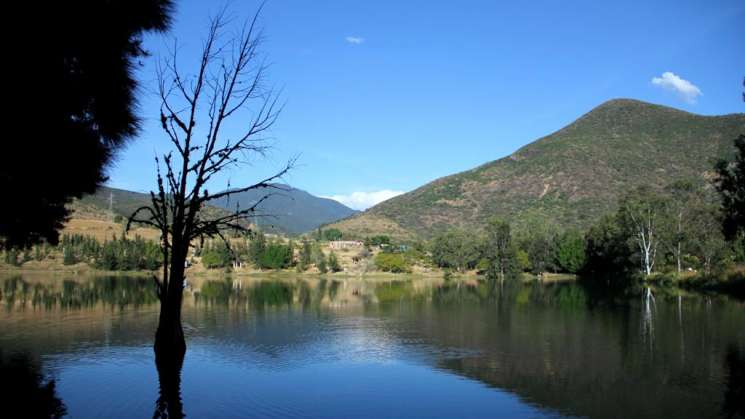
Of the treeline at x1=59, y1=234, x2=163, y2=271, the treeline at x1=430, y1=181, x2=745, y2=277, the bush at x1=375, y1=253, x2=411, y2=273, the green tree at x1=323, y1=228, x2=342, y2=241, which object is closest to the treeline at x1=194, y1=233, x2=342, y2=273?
the bush at x1=375, y1=253, x2=411, y2=273

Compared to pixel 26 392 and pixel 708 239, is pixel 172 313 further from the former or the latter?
pixel 708 239

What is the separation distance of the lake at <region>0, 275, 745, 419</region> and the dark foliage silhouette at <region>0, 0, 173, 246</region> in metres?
6.57

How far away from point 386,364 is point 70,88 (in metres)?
13.1

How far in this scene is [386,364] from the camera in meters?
17.4

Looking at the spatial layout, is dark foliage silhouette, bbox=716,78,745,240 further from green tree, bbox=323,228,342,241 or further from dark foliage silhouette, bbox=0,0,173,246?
green tree, bbox=323,228,342,241

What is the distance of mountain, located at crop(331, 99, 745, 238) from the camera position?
12900 centimetres

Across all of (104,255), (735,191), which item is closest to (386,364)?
(735,191)

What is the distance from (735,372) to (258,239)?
99789 millimetres

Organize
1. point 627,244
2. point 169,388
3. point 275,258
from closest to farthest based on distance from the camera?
point 169,388 → point 627,244 → point 275,258

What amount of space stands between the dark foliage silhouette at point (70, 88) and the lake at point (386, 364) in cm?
657

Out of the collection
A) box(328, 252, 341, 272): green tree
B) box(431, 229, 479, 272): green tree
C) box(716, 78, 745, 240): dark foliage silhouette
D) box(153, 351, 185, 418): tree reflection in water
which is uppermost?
box(716, 78, 745, 240): dark foliage silhouette

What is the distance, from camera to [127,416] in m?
11.3

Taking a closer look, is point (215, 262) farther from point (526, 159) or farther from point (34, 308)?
point (526, 159)

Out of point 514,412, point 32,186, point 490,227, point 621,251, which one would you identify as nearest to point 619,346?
point 514,412
